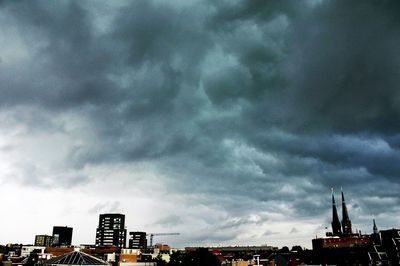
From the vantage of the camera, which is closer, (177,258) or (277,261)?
(177,258)

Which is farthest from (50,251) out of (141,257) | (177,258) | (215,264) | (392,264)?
(392,264)

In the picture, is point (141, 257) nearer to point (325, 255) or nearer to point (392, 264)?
point (325, 255)

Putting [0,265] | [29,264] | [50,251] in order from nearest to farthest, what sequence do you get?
1. [0,265]
2. [29,264]
3. [50,251]

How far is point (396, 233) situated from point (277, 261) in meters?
51.9

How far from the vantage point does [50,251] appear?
19375 centimetres

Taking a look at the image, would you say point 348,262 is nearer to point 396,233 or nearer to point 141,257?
point 396,233

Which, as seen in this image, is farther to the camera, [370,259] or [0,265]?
[370,259]

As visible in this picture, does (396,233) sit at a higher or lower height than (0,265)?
higher

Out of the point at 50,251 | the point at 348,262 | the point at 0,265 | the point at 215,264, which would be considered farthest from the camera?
the point at 50,251

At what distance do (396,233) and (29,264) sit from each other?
147349 millimetres

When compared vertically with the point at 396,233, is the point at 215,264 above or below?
below

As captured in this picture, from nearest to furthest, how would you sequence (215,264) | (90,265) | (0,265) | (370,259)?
(90,265) < (0,265) < (215,264) < (370,259)

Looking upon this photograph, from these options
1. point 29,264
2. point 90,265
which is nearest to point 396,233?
point 90,265

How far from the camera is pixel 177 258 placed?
136 meters
